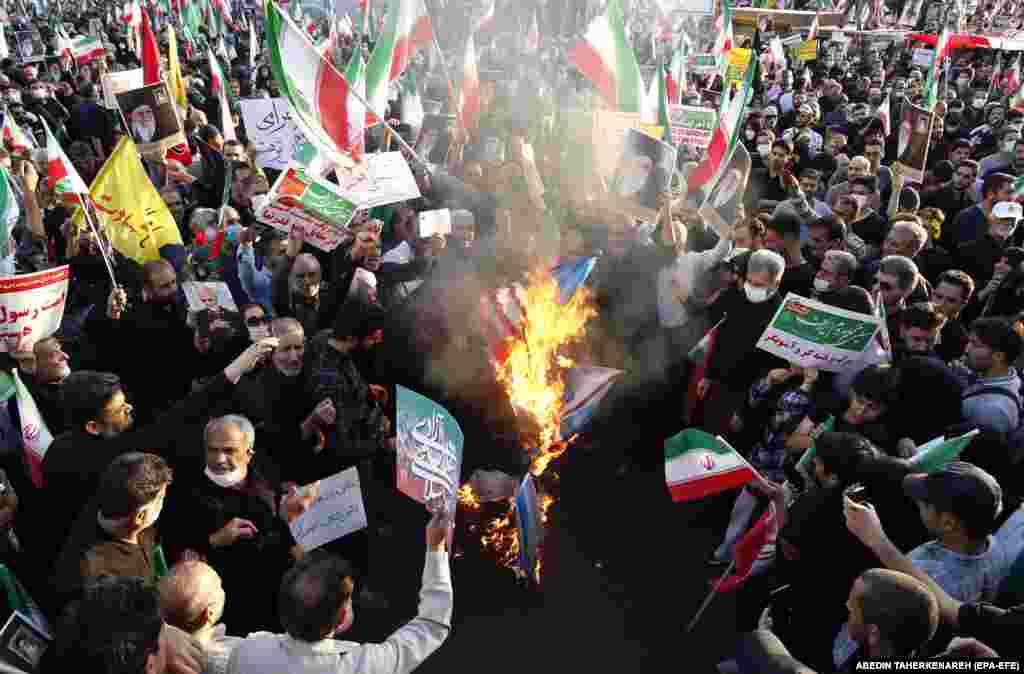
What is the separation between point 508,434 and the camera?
4.64 metres

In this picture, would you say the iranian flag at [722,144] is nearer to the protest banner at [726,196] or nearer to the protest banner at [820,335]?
the protest banner at [726,196]

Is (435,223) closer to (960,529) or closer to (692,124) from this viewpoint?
(960,529)

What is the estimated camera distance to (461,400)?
182 inches

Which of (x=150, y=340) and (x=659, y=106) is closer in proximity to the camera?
(x=150, y=340)

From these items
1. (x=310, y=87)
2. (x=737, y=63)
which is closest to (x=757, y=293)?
(x=310, y=87)

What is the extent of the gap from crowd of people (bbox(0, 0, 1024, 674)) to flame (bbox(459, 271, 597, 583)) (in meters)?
0.23

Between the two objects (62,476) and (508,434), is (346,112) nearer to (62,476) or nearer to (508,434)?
(508,434)

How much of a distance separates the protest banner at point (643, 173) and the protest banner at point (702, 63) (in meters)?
7.77

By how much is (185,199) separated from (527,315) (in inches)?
201

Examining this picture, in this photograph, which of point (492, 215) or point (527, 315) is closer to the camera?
point (527, 315)

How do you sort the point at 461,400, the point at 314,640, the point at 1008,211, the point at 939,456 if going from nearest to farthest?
the point at 314,640 → the point at 939,456 → the point at 461,400 → the point at 1008,211

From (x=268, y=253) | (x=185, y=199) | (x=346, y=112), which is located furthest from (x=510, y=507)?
(x=185, y=199)

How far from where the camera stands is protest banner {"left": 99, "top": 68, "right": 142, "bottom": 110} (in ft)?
26.4

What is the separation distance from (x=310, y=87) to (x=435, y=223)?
147cm
